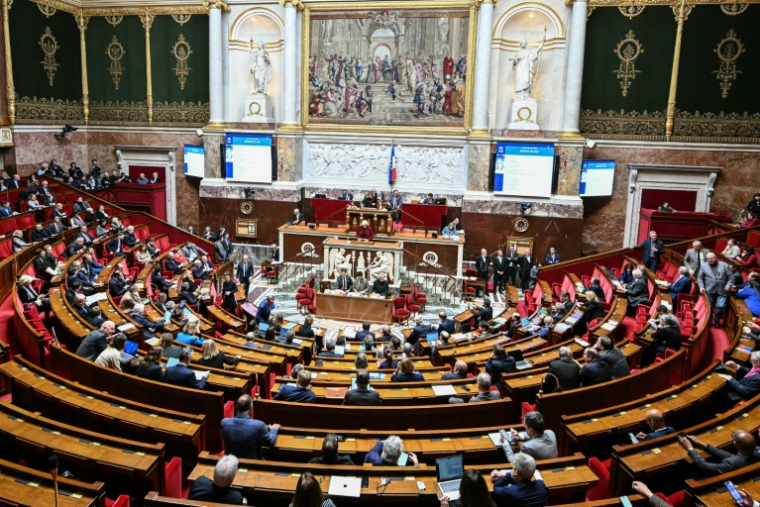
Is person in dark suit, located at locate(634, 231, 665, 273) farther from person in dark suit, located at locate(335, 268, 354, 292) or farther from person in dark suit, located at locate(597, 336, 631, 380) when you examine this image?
person in dark suit, located at locate(597, 336, 631, 380)

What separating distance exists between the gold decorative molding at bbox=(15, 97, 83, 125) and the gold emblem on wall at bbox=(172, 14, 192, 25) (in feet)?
17.4

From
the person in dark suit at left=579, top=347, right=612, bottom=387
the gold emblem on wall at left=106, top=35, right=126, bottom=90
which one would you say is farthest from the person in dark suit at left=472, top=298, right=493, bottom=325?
the gold emblem on wall at left=106, top=35, right=126, bottom=90

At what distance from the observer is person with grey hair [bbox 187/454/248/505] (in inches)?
179

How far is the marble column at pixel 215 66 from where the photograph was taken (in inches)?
833

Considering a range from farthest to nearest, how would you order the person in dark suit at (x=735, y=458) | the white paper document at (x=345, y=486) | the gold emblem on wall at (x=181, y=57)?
the gold emblem on wall at (x=181, y=57) → the person in dark suit at (x=735, y=458) → the white paper document at (x=345, y=486)

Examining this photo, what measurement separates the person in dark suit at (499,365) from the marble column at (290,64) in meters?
15.5

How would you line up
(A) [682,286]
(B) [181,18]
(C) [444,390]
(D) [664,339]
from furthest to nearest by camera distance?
1. (B) [181,18]
2. (A) [682,286]
3. (D) [664,339]
4. (C) [444,390]

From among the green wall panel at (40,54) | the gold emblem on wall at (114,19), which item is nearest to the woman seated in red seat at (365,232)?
the green wall panel at (40,54)

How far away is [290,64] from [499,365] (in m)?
16.6

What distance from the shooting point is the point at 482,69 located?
19.7 m

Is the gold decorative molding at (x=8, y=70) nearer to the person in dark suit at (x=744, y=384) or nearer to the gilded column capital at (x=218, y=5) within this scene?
the gilded column capital at (x=218, y=5)

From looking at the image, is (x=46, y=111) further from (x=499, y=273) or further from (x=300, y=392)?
(x=300, y=392)

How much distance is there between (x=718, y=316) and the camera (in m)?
10.6

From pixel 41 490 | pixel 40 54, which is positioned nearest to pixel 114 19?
pixel 40 54
